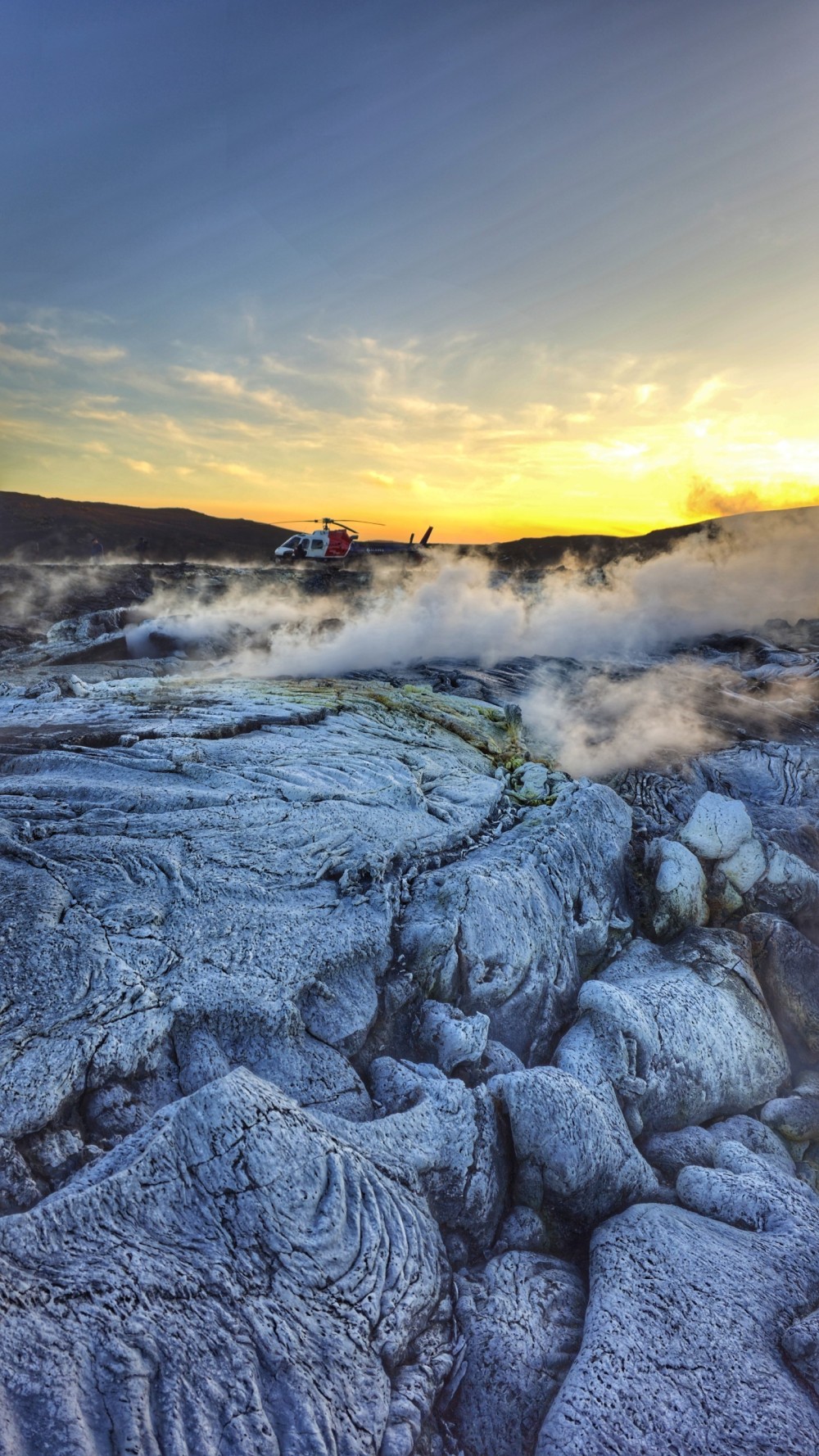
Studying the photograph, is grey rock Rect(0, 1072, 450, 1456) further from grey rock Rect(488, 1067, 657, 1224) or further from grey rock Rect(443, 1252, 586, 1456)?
grey rock Rect(488, 1067, 657, 1224)

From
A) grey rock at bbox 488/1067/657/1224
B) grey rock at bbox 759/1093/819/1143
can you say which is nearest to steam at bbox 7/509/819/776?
→ grey rock at bbox 759/1093/819/1143

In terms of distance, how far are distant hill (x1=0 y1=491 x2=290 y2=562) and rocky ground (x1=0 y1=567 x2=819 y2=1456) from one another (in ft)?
152

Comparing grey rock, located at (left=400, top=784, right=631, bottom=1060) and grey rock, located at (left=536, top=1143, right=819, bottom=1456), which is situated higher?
grey rock, located at (left=400, top=784, right=631, bottom=1060)

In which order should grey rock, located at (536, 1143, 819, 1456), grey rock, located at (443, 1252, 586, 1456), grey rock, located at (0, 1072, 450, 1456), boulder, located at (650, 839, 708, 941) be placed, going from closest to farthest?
grey rock, located at (0, 1072, 450, 1456)
grey rock, located at (536, 1143, 819, 1456)
grey rock, located at (443, 1252, 586, 1456)
boulder, located at (650, 839, 708, 941)

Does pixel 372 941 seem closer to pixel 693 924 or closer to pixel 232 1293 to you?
pixel 232 1293

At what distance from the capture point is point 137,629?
19531 millimetres

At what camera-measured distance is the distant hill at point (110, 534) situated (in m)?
49.7

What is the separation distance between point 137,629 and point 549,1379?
62.1 feet

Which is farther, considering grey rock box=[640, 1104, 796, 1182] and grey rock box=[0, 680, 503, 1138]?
grey rock box=[640, 1104, 796, 1182]

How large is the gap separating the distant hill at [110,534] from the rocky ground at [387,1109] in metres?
46.3

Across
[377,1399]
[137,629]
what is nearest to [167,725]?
[377,1399]

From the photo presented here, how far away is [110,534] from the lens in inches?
2216

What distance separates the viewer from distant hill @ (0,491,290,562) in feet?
163

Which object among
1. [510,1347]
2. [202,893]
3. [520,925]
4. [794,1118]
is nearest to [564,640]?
[520,925]
